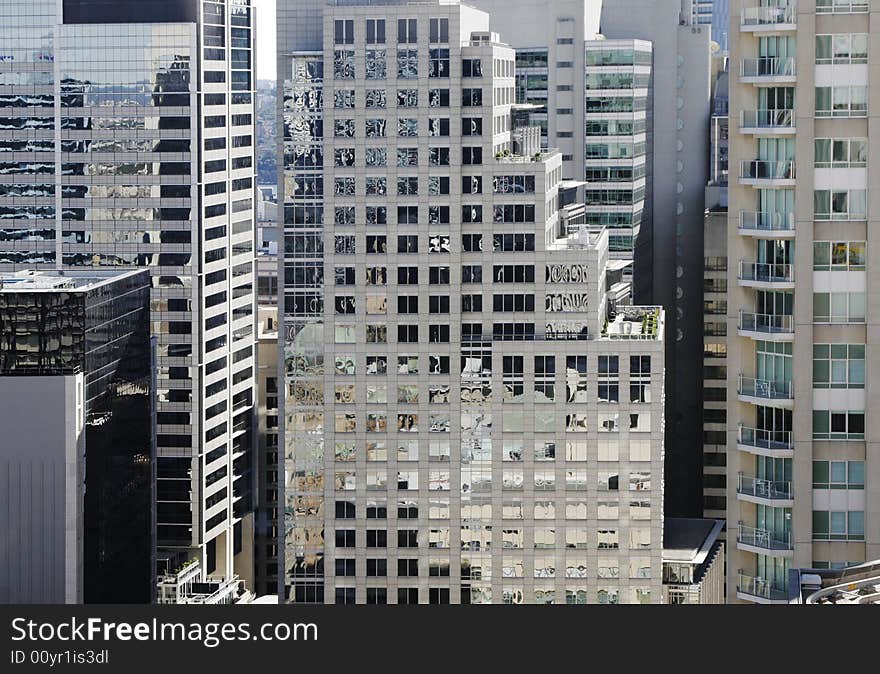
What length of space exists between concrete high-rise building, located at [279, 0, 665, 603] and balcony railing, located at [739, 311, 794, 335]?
231ft

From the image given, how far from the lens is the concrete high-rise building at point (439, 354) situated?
5556 inches

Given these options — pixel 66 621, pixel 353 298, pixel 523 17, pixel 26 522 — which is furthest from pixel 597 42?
pixel 66 621

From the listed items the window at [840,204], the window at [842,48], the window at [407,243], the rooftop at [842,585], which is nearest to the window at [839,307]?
the window at [840,204]

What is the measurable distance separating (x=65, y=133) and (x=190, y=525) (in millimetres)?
46997

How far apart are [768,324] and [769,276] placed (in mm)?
1929

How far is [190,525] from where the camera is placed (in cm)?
19625

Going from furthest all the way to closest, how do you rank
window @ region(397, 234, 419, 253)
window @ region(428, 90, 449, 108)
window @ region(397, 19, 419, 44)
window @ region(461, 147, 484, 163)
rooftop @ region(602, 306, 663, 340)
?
rooftop @ region(602, 306, 663, 340)
window @ region(397, 234, 419, 253)
window @ region(461, 147, 484, 163)
window @ region(428, 90, 449, 108)
window @ region(397, 19, 419, 44)

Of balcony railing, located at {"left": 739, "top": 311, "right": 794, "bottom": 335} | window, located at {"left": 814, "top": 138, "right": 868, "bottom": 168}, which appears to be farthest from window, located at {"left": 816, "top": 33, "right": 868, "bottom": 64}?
balcony railing, located at {"left": 739, "top": 311, "right": 794, "bottom": 335}

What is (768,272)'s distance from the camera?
2719 inches

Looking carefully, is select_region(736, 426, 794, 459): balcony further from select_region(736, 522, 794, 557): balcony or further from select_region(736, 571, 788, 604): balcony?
select_region(736, 571, 788, 604): balcony

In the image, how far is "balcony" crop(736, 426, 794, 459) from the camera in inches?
2714

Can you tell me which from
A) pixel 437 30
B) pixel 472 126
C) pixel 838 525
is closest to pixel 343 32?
pixel 437 30

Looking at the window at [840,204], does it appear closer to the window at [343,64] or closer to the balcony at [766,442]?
the balcony at [766,442]

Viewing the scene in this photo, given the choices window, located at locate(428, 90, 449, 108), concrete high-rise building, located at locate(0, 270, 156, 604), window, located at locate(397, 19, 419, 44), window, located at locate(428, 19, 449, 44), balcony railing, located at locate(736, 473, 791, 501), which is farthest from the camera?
window, located at locate(428, 90, 449, 108)
